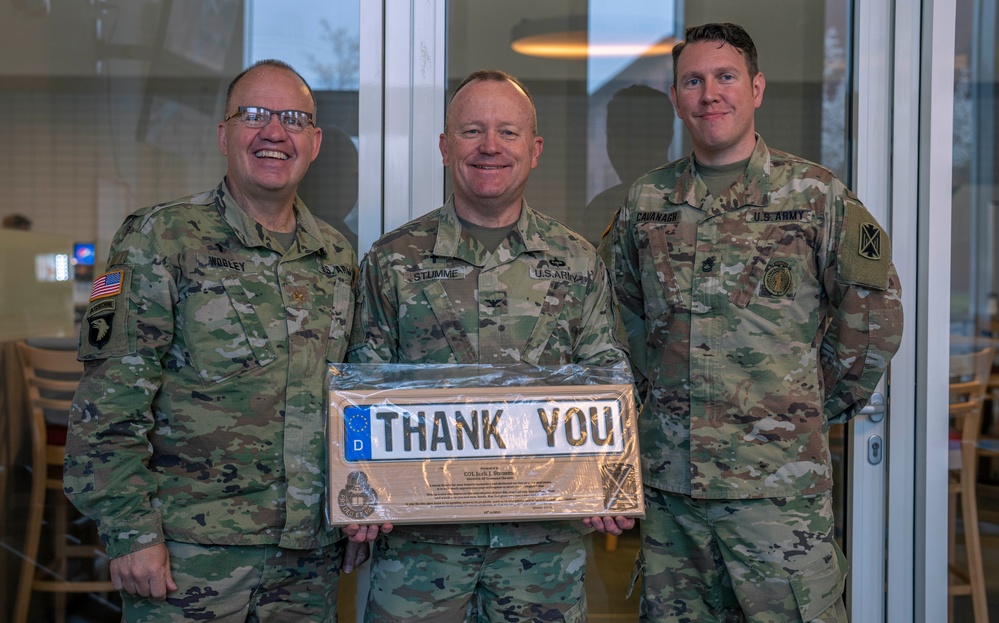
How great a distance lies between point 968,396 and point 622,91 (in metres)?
1.57

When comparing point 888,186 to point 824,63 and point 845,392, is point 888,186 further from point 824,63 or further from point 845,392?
point 845,392

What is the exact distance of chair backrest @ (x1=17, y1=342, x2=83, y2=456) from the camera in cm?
282

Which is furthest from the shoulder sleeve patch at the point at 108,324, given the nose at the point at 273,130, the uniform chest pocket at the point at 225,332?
the nose at the point at 273,130

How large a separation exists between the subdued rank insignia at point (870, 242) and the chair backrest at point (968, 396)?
36.3 inches

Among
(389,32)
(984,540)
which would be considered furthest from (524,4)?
(984,540)

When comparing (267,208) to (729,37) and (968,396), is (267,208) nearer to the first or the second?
(729,37)

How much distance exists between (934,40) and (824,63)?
1.09 feet

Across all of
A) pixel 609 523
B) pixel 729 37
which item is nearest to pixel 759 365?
pixel 609 523

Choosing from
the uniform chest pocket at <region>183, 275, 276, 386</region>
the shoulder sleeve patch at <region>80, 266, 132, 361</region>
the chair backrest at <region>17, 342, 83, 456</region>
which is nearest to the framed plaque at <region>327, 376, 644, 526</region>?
the uniform chest pocket at <region>183, 275, 276, 386</region>

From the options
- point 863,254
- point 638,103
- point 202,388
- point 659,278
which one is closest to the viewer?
point 202,388

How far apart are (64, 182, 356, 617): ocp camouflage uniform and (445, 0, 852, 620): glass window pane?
1.10 m

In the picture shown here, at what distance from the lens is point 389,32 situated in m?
2.79

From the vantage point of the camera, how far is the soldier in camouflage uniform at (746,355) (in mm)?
2219

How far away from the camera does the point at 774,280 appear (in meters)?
2.27
